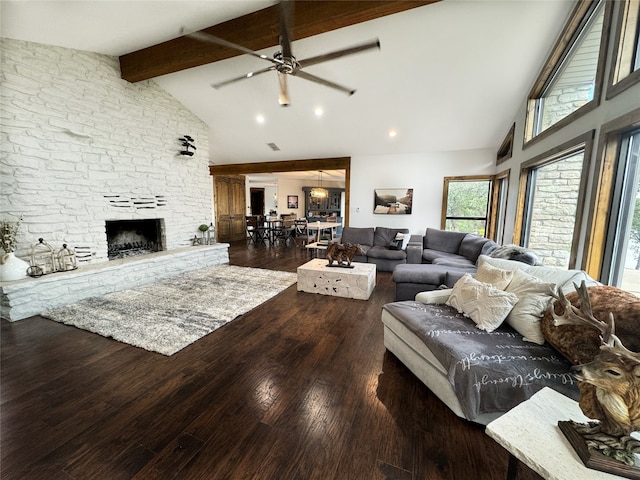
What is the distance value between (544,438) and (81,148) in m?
5.57

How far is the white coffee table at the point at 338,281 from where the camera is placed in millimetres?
3672

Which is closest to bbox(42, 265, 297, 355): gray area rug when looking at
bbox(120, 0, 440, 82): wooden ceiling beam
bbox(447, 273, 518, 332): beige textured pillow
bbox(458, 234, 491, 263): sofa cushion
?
bbox(447, 273, 518, 332): beige textured pillow

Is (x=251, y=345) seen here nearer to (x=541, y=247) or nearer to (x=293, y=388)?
(x=293, y=388)

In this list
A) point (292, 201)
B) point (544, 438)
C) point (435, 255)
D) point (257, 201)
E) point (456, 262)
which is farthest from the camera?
point (257, 201)

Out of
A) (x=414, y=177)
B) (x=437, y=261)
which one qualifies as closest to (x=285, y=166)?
(x=414, y=177)

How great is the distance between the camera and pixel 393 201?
22.3ft

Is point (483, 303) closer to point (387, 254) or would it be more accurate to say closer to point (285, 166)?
point (387, 254)

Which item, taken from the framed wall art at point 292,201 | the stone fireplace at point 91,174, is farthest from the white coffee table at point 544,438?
the framed wall art at point 292,201

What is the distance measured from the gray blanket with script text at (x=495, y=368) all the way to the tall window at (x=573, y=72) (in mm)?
2206

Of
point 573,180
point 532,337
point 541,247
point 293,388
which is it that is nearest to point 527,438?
point 532,337

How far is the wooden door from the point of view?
334 inches

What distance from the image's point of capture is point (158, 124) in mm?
4836

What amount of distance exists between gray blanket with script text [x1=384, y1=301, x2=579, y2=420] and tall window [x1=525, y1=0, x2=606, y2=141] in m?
2.21

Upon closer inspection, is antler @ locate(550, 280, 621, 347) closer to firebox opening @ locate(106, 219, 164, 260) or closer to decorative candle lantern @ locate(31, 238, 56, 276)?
decorative candle lantern @ locate(31, 238, 56, 276)
